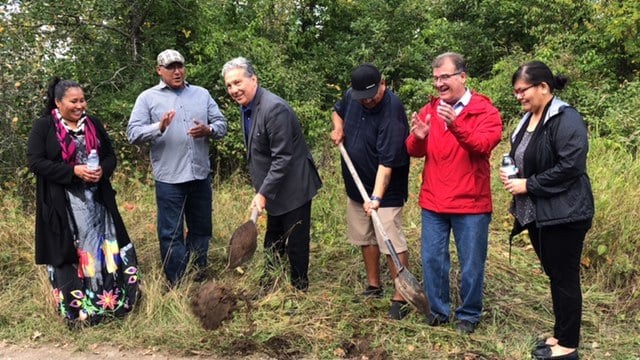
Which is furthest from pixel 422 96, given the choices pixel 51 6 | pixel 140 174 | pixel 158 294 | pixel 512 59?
pixel 158 294

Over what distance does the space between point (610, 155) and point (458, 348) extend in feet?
11.8

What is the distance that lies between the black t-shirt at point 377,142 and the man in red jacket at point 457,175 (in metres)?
0.12

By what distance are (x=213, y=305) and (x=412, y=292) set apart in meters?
1.33

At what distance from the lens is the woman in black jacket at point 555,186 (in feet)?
9.32

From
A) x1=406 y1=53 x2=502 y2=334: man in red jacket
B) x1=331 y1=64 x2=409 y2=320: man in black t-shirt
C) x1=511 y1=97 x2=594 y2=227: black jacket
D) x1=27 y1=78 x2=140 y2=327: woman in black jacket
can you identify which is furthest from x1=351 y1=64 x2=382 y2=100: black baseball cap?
x1=27 y1=78 x2=140 y2=327: woman in black jacket

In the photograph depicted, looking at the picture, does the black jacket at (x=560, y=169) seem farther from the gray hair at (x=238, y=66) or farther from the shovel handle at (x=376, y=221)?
the gray hair at (x=238, y=66)

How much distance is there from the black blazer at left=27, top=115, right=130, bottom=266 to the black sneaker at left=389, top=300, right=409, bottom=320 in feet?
7.48

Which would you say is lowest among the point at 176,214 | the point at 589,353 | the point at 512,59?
the point at 589,353

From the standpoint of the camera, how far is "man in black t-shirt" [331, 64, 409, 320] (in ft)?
11.5

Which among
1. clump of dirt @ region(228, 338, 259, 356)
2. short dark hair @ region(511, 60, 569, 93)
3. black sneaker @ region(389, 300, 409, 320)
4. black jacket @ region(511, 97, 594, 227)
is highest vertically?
short dark hair @ region(511, 60, 569, 93)

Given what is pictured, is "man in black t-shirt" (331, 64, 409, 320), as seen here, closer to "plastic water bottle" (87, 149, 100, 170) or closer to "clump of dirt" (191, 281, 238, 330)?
"clump of dirt" (191, 281, 238, 330)

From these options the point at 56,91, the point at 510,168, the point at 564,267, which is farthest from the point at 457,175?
the point at 56,91

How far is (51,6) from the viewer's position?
691 cm

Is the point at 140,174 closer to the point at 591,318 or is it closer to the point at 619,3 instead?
the point at 591,318
